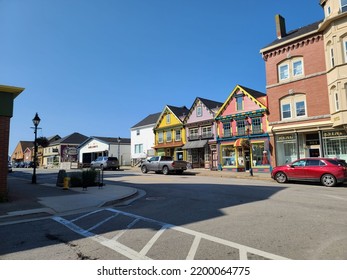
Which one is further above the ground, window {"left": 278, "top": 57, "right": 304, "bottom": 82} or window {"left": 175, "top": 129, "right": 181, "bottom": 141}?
window {"left": 278, "top": 57, "right": 304, "bottom": 82}

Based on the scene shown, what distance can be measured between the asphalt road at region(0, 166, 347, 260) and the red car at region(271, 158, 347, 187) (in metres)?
6.88

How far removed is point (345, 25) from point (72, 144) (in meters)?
68.1

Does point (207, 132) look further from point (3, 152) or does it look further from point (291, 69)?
point (3, 152)

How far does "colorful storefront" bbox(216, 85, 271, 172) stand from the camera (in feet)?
85.1

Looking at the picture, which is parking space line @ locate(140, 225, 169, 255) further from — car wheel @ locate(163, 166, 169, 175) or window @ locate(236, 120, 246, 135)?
window @ locate(236, 120, 246, 135)

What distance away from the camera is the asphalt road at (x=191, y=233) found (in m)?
4.57

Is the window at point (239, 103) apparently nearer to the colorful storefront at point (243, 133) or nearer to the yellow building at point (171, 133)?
the colorful storefront at point (243, 133)

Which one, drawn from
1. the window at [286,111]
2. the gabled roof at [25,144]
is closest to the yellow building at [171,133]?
the window at [286,111]

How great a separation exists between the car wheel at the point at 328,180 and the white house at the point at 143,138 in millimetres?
29562

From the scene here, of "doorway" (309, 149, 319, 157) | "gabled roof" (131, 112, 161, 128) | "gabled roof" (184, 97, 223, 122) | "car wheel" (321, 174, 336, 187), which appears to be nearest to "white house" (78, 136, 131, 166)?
"gabled roof" (131, 112, 161, 128)

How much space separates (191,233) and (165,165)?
19.8m

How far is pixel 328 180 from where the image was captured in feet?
49.0

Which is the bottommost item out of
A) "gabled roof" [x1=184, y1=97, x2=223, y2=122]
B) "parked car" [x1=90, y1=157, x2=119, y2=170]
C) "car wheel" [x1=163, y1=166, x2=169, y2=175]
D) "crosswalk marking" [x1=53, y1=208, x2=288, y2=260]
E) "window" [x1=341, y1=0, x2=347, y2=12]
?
"crosswalk marking" [x1=53, y1=208, x2=288, y2=260]
